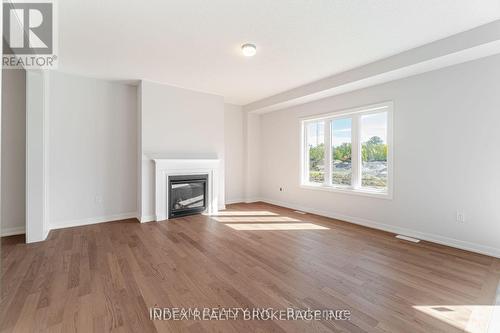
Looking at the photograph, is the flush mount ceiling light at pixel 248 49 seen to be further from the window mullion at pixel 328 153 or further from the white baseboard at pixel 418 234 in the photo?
the white baseboard at pixel 418 234

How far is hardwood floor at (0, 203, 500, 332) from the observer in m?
1.85

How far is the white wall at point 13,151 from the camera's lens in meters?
3.65

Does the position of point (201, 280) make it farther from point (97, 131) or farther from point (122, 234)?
point (97, 131)

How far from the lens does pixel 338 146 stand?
4.93 m

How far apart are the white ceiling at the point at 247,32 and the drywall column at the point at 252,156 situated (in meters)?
2.48

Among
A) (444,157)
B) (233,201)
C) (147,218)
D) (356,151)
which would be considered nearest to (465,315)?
(444,157)

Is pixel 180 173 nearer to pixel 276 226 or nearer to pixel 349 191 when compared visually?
pixel 276 226

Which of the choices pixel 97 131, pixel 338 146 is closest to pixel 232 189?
pixel 338 146

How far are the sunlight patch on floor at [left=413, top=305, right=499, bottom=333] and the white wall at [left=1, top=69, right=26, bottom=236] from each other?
17.8 ft

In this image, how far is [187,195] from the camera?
4930 millimetres

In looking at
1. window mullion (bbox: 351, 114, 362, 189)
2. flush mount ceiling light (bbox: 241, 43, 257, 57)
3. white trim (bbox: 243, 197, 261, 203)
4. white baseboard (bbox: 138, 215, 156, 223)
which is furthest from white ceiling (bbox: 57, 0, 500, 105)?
white trim (bbox: 243, 197, 261, 203)

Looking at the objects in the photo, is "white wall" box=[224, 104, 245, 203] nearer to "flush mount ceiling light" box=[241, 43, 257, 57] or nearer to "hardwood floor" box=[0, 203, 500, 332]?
"hardwood floor" box=[0, 203, 500, 332]

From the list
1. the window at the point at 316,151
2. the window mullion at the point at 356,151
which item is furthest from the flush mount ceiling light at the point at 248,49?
the window at the point at 316,151

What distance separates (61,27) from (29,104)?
1302 millimetres
